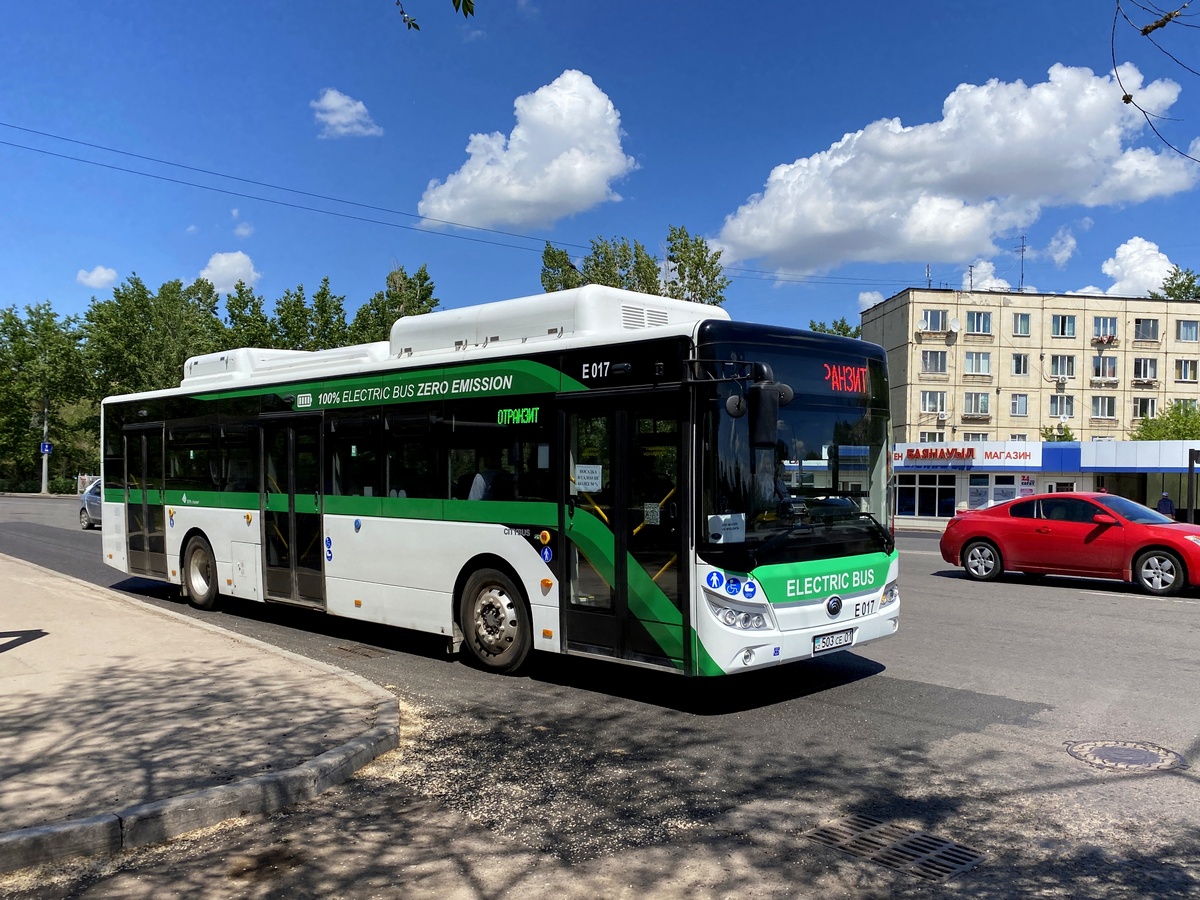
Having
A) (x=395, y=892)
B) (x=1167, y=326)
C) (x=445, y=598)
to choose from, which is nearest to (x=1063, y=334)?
(x=1167, y=326)

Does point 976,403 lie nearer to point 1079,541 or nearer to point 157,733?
point 1079,541

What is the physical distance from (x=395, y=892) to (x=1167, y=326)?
240 ft

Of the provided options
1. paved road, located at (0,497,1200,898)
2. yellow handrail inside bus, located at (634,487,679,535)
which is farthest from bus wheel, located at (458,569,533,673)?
yellow handrail inside bus, located at (634,487,679,535)

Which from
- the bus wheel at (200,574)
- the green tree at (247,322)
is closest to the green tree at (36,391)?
the green tree at (247,322)

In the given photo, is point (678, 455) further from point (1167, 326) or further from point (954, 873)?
point (1167, 326)

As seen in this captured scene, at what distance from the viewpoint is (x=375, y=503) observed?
9.97 metres

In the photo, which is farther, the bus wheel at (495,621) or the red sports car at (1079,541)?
the red sports car at (1079,541)

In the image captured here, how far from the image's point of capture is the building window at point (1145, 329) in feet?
212

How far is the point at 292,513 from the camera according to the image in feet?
36.4

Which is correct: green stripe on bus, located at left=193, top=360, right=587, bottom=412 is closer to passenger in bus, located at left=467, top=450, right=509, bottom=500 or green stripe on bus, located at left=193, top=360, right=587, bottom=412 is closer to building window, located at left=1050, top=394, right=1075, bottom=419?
passenger in bus, located at left=467, top=450, right=509, bottom=500

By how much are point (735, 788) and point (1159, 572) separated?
37.7 ft

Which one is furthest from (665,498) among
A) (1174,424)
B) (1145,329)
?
(1145,329)

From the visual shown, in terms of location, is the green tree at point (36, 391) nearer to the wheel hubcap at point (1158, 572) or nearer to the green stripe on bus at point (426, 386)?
the green stripe on bus at point (426, 386)

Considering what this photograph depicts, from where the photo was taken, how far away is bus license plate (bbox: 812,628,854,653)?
7.32m
